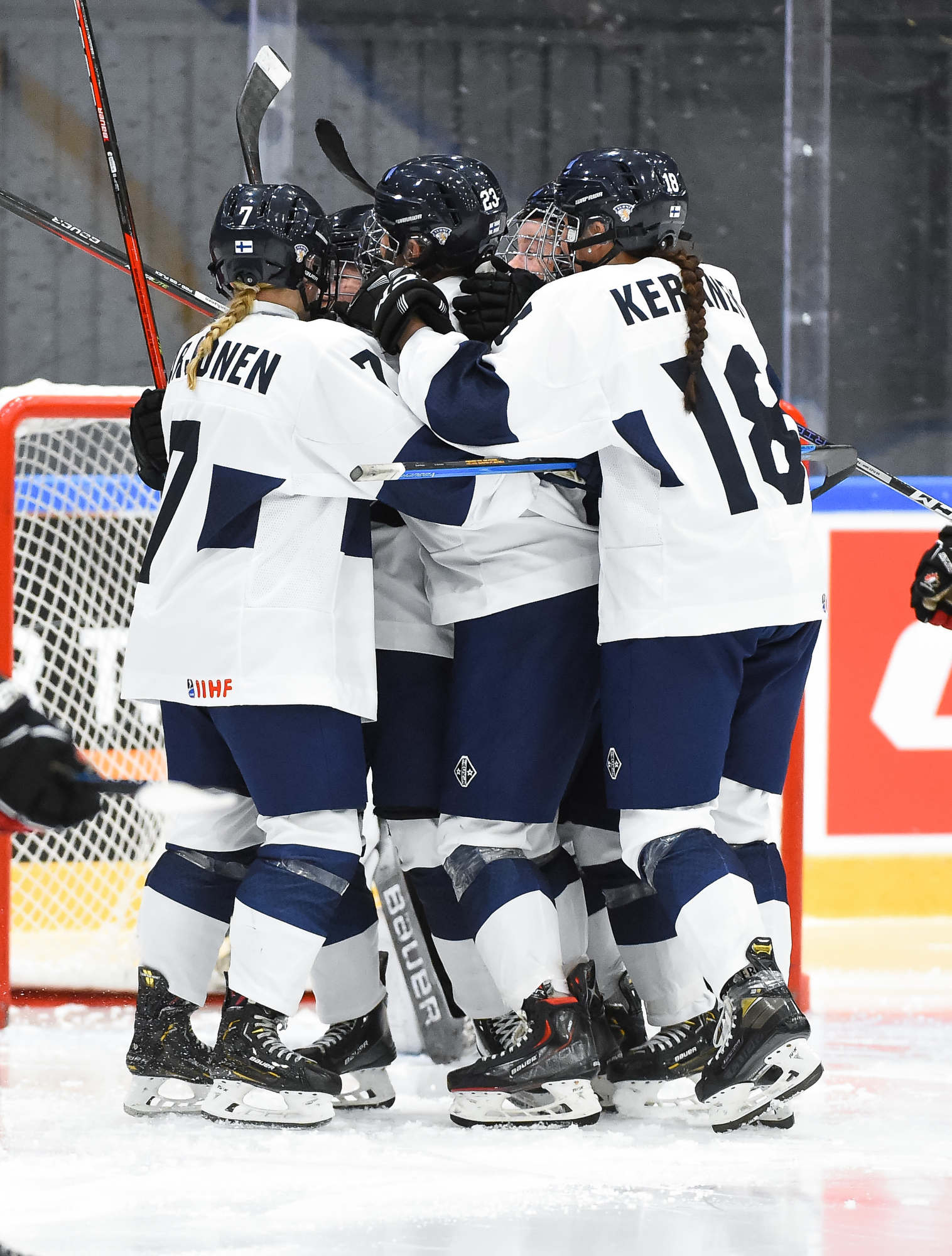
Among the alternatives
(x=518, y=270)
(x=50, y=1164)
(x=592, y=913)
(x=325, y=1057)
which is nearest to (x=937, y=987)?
(x=592, y=913)

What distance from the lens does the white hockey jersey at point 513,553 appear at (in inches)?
94.7

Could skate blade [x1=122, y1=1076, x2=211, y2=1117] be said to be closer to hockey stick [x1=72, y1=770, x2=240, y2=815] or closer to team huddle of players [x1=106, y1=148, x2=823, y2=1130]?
team huddle of players [x1=106, y1=148, x2=823, y2=1130]

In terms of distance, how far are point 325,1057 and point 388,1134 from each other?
10.1 inches

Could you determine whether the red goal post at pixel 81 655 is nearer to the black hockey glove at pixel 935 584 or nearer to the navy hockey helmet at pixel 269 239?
the navy hockey helmet at pixel 269 239

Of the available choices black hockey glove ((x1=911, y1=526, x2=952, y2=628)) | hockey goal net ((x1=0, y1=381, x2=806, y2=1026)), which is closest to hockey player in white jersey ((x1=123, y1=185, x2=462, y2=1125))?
black hockey glove ((x1=911, y1=526, x2=952, y2=628))

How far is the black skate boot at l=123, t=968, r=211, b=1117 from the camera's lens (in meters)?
2.38

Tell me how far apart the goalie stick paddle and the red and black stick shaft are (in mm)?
870

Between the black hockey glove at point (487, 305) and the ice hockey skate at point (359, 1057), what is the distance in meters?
0.98

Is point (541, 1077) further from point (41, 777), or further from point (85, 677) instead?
point (85, 677)

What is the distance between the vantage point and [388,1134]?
2252 millimetres

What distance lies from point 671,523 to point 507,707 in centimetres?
33

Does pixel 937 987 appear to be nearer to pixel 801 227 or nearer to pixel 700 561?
pixel 700 561

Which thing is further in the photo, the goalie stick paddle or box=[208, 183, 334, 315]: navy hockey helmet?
the goalie stick paddle

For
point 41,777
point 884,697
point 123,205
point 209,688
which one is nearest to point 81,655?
point 123,205
